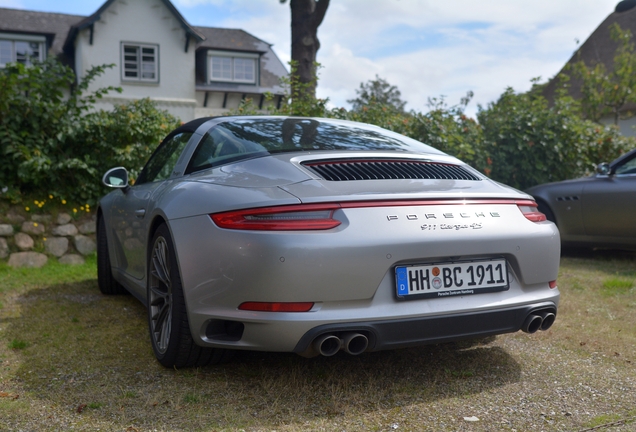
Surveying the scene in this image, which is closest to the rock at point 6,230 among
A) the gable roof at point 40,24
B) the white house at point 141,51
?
the white house at point 141,51

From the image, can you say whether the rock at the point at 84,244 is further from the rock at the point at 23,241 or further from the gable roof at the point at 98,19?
the gable roof at the point at 98,19

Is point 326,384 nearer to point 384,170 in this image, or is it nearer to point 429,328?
point 429,328

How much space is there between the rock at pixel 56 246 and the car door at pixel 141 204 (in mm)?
2811

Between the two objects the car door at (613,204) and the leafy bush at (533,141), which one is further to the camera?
the leafy bush at (533,141)

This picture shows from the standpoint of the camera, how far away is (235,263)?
2.87 m

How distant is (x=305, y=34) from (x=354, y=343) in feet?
33.6

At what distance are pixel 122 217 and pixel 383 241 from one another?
2.51 metres

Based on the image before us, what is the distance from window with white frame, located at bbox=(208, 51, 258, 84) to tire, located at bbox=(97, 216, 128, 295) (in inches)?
1000

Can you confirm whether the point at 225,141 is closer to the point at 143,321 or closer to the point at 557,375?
the point at 143,321

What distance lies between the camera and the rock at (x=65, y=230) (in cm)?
756

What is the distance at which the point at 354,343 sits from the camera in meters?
2.85

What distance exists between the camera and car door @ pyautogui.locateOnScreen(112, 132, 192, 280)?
402 centimetres

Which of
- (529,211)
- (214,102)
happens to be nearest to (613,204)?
(529,211)

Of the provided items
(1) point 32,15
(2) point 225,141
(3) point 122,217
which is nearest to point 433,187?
(2) point 225,141
